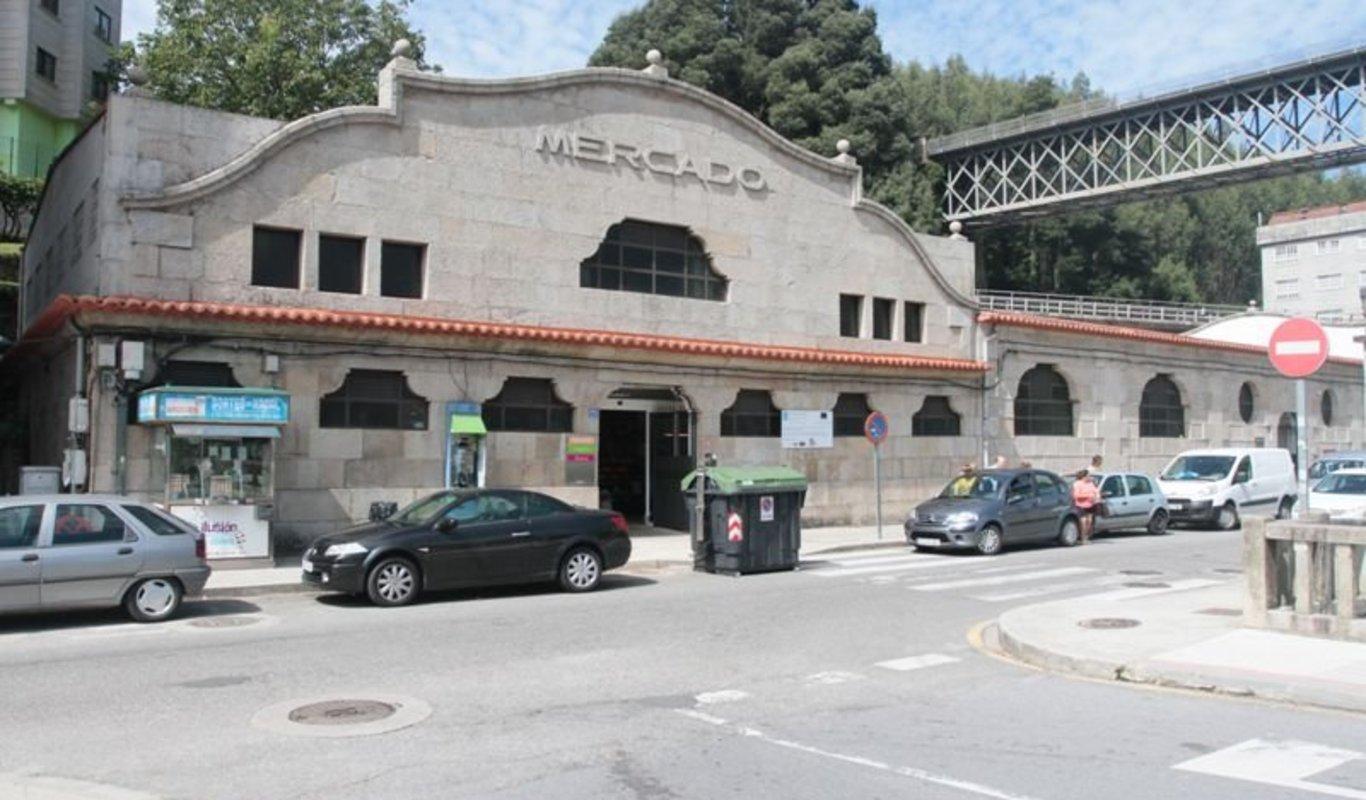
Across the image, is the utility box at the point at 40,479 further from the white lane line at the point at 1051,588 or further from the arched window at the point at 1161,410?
the arched window at the point at 1161,410

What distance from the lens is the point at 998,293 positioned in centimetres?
6512

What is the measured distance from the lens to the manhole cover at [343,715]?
23.7ft

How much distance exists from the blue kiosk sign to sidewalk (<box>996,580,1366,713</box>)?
10907mm

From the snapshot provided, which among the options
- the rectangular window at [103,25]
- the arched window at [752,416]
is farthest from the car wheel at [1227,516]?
the rectangular window at [103,25]

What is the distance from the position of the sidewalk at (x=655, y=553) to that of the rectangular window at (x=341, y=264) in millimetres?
4936

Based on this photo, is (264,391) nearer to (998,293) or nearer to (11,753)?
(11,753)

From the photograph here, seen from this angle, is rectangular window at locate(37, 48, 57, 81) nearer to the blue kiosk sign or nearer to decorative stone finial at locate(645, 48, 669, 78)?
decorative stone finial at locate(645, 48, 669, 78)

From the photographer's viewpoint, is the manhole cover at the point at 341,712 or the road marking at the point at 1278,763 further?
the manhole cover at the point at 341,712

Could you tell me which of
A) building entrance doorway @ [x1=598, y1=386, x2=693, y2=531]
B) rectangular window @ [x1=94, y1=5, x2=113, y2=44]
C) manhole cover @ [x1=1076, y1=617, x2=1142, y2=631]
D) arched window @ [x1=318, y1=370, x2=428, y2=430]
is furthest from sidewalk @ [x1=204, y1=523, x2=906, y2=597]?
rectangular window @ [x1=94, y1=5, x2=113, y2=44]

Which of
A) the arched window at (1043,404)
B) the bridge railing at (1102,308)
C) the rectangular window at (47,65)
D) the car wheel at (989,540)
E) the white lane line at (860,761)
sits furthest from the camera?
the bridge railing at (1102,308)

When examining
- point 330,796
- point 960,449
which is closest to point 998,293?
point 960,449

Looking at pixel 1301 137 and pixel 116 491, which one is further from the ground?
pixel 1301 137

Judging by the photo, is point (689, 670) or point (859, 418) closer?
point (689, 670)

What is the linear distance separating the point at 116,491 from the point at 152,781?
1166 cm
